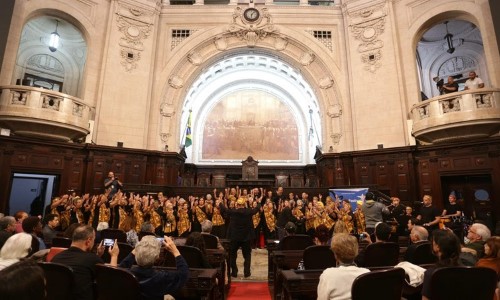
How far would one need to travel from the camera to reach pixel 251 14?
15719 millimetres

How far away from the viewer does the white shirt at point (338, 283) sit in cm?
229

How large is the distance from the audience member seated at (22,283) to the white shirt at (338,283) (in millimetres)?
1975

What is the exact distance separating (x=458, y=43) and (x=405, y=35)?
16.4ft

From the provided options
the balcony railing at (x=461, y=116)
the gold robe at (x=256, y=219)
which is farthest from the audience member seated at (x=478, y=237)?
the balcony railing at (x=461, y=116)

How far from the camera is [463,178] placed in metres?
11.8

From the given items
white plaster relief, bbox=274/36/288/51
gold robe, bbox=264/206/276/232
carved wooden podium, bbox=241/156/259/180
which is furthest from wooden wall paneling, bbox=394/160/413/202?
white plaster relief, bbox=274/36/288/51

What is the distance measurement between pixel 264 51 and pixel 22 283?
16074 mm

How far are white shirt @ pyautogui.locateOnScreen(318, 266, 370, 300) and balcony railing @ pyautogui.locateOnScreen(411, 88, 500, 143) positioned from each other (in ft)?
36.2

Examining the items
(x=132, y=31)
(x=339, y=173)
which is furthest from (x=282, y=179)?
(x=132, y=31)

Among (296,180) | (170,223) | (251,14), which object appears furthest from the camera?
(296,180)

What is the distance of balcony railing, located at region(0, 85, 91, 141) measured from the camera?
34.4 ft

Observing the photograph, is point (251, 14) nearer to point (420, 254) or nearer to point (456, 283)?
point (420, 254)

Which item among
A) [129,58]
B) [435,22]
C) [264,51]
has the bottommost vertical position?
[129,58]

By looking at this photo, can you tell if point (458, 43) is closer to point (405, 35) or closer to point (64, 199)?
point (405, 35)
